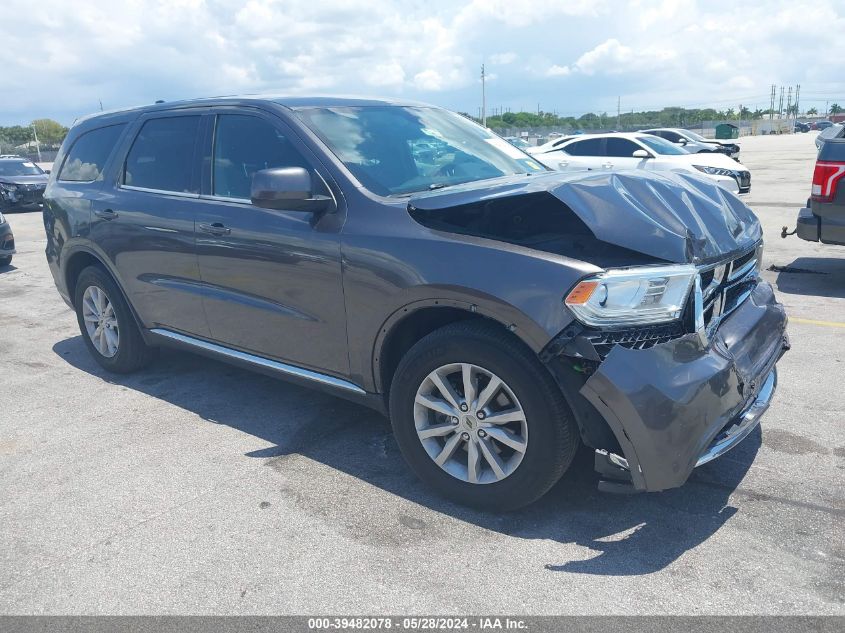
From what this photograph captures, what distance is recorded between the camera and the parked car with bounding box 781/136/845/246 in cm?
671

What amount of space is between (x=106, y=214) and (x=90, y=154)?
2.33ft

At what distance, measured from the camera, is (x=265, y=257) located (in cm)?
391

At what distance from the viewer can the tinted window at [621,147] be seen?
50.5 ft

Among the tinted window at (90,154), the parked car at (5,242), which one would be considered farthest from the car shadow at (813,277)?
the parked car at (5,242)

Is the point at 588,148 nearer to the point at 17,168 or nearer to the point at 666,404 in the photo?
the point at 666,404

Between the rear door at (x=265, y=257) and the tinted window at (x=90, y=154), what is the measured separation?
1.32 m

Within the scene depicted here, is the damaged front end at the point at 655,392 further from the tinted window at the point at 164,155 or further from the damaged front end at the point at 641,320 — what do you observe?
the tinted window at the point at 164,155

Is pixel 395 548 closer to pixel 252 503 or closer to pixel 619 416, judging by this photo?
pixel 252 503

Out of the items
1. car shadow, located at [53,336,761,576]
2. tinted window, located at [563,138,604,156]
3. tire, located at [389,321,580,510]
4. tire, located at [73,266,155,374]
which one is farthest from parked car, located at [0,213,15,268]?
tinted window, located at [563,138,604,156]

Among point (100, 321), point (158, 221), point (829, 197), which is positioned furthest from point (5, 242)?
point (829, 197)

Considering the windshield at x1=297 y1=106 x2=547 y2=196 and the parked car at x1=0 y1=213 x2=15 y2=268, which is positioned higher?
the windshield at x1=297 y1=106 x2=547 y2=196

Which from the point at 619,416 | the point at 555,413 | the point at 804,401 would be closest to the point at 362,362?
the point at 555,413

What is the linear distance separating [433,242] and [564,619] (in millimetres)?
1586

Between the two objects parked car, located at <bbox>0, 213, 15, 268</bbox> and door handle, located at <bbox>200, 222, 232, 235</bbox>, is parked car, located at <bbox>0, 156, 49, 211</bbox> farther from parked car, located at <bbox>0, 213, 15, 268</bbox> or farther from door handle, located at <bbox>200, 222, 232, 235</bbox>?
door handle, located at <bbox>200, 222, 232, 235</bbox>
